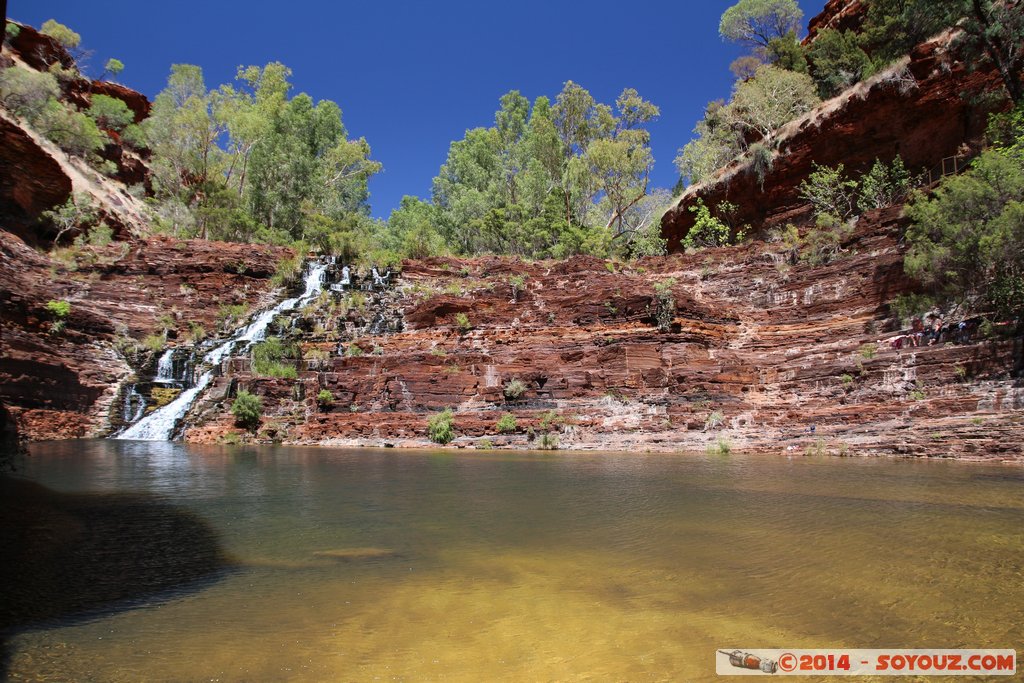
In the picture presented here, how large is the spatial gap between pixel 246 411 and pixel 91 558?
1668 cm

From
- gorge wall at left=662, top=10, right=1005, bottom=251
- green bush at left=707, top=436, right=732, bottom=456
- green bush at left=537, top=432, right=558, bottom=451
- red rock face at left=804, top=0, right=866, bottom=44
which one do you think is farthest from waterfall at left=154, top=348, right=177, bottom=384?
red rock face at left=804, top=0, right=866, bottom=44

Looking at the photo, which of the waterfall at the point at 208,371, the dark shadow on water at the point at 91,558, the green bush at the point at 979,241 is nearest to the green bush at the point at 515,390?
the waterfall at the point at 208,371

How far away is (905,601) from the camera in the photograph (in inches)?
135

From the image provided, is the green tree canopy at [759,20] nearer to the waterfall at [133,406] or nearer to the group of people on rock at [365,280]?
the group of people on rock at [365,280]

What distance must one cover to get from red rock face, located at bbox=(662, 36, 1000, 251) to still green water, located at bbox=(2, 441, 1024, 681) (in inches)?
967

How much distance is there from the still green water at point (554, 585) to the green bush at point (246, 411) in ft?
40.4

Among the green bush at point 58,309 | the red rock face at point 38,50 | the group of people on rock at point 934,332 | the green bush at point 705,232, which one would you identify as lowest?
the group of people on rock at point 934,332

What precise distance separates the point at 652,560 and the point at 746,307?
2225 centimetres

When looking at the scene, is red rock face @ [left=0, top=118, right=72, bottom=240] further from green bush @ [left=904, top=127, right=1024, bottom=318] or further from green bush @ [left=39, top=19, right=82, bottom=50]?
green bush @ [left=904, top=127, right=1024, bottom=318]

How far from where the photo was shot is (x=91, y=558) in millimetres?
4469

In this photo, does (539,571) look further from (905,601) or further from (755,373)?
(755,373)

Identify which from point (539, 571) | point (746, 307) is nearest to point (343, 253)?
point (746, 307)

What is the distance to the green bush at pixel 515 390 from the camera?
64.7ft

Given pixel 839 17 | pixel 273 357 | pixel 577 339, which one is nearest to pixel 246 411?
pixel 273 357
